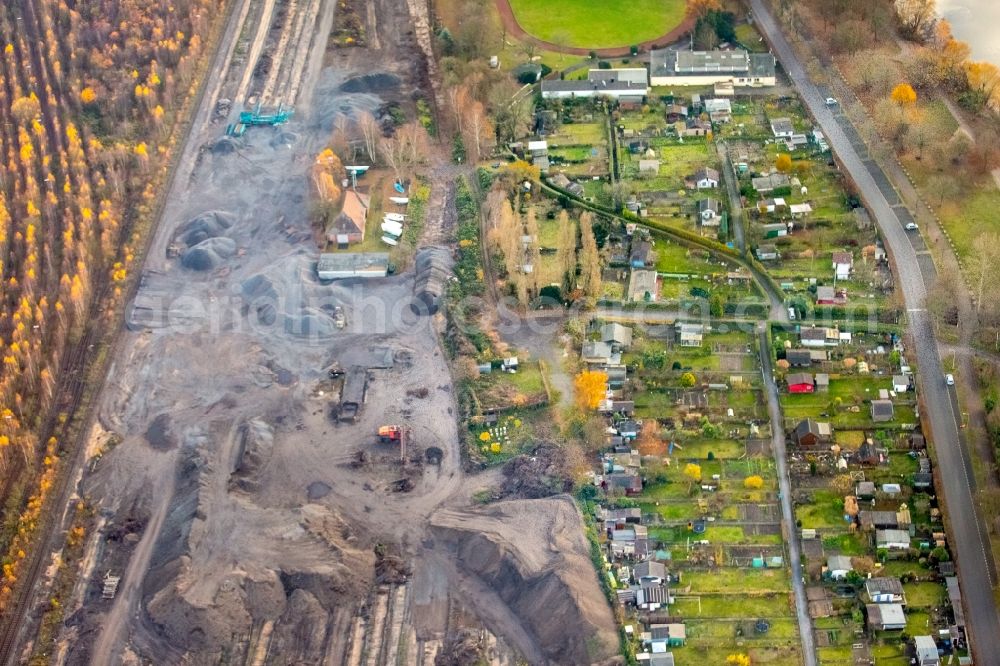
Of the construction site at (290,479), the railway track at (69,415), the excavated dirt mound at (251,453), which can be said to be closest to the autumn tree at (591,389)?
the construction site at (290,479)

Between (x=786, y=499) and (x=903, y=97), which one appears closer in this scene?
(x=786, y=499)

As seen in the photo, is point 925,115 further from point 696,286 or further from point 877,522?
point 877,522

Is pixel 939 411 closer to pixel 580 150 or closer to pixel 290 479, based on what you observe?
pixel 580 150

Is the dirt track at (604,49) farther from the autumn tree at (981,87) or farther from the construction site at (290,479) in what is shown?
the autumn tree at (981,87)

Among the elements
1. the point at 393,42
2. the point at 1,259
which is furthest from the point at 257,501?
the point at 393,42

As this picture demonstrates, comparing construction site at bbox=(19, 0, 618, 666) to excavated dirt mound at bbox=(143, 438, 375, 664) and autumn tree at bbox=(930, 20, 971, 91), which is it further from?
autumn tree at bbox=(930, 20, 971, 91)

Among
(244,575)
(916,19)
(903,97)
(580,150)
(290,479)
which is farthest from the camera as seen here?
(916,19)

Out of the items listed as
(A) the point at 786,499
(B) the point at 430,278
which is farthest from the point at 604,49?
(A) the point at 786,499

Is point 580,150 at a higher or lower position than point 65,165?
higher
